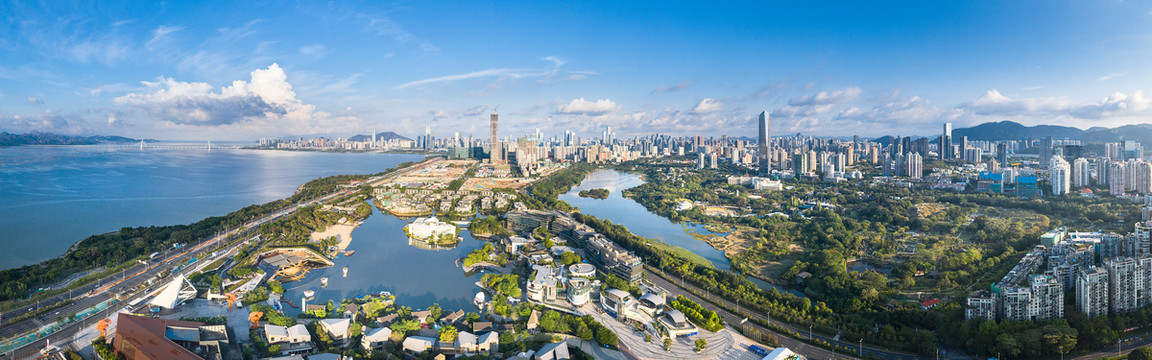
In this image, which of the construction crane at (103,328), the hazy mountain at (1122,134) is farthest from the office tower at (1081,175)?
→ the construction crane at (103,328)

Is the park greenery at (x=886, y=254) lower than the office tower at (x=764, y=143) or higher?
lower

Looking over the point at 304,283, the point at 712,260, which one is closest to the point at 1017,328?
the point at 712,260

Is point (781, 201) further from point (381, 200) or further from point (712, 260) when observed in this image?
point (381, 200)

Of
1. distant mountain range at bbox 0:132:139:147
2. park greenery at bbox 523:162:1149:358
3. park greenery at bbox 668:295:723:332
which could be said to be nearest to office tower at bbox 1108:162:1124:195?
park greenery at bbox 523:162:1149:358

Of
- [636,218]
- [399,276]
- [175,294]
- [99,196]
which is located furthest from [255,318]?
[99,196]

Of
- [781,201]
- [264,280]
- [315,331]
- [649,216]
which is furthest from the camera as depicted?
[781,201]

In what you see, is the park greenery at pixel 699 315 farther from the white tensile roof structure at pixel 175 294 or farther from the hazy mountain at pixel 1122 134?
the hazy mountain at pixel 1122 134
